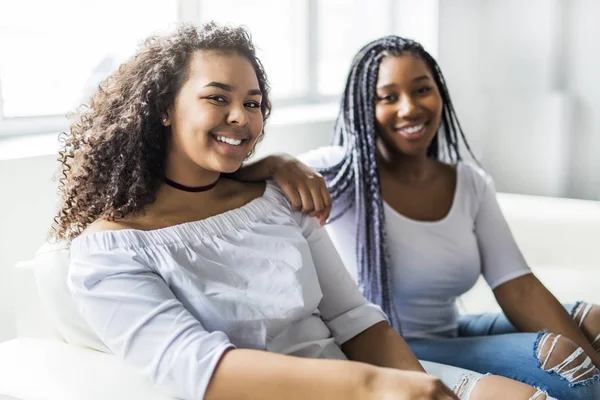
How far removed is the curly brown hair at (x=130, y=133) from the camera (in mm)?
1351

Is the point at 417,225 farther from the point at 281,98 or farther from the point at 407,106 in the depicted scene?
the point at 281,98

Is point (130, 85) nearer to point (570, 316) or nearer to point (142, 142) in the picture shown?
point (142, 142)

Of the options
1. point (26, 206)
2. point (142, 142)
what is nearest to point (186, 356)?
point (142, 142)

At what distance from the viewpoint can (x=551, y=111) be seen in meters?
3.10

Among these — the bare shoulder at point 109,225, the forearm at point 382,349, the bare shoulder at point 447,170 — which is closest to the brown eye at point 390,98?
the bare shoulder at point 447,170

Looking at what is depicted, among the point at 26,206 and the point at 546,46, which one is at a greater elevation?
the point at 546,46

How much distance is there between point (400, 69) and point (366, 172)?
245 mm

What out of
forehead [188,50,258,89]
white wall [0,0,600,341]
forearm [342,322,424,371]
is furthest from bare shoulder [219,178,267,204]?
white wall [0,0,600,341]

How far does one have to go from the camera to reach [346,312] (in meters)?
1.50

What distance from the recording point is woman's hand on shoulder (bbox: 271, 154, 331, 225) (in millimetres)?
1504

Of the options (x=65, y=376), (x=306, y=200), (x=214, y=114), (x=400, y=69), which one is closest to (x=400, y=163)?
(x=400, y=69)

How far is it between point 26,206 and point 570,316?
1.23 metres

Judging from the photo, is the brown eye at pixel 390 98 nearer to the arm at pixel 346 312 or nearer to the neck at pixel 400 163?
the neck at pixel 400 163

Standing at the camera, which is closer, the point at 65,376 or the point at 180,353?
the point at 180,353
